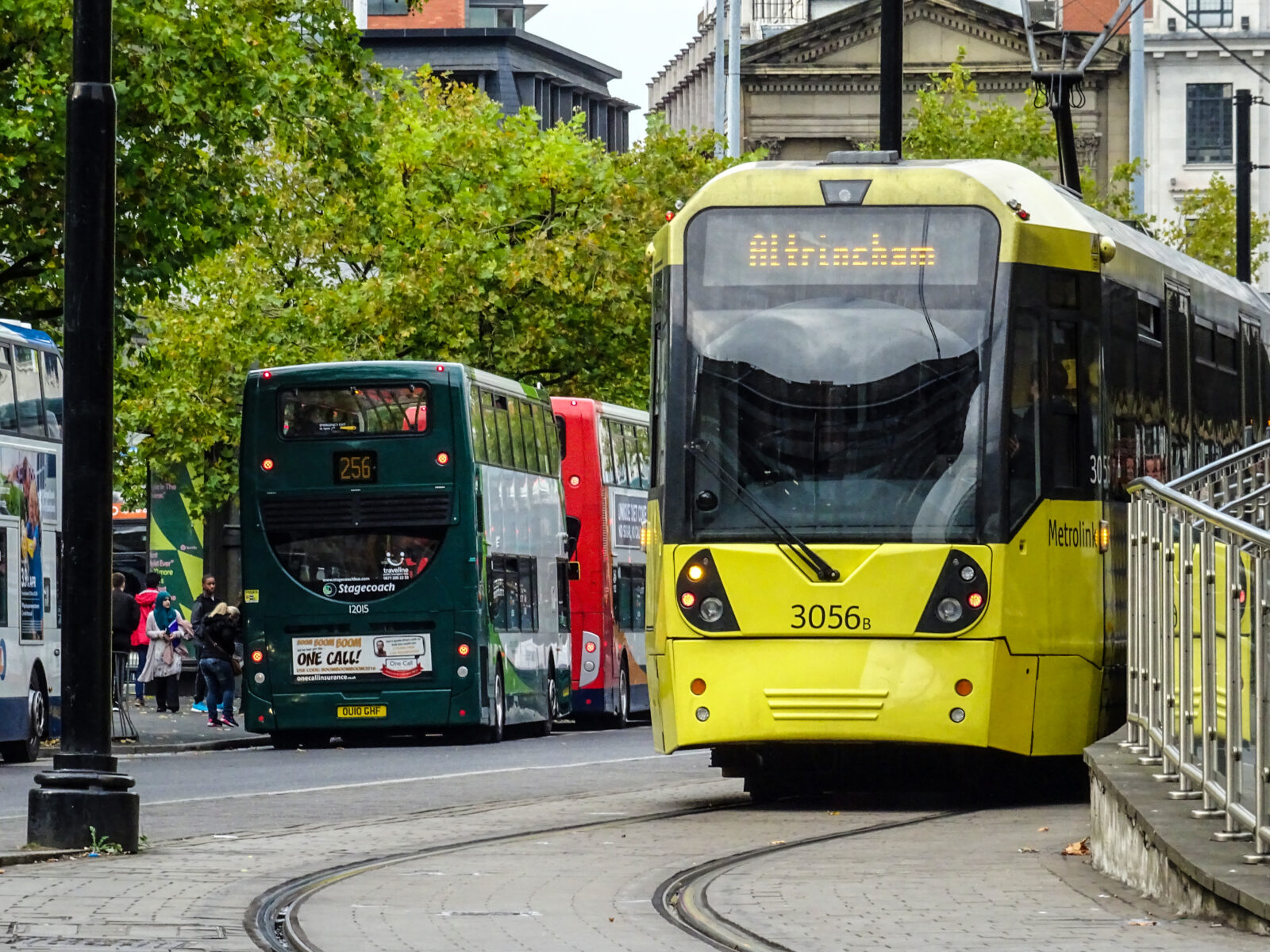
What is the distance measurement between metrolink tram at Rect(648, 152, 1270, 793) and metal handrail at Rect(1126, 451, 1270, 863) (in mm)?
2068

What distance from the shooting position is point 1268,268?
247 ft

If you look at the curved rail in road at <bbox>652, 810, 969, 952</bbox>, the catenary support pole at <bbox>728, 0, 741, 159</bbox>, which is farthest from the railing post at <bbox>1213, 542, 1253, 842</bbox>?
the catenary support pole at <bbox>728, 0, 741, 159</bbox>

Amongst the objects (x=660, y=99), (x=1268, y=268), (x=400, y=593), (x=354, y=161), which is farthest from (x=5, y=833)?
(x=660, y=99)

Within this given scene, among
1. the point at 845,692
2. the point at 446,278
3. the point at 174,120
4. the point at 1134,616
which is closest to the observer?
the point at 1134,616

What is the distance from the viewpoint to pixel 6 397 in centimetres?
2553

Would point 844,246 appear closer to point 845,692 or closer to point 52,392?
point 845,692

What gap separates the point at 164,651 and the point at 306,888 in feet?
83.7

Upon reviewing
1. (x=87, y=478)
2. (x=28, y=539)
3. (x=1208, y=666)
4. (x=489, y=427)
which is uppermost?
(x=489, y=427)

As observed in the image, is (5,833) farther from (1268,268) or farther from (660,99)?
(660,99)

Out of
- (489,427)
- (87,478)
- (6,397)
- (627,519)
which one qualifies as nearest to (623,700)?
(627,519)

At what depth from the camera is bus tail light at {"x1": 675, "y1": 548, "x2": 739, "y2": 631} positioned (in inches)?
610

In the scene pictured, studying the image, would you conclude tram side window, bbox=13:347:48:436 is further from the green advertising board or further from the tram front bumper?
the green advertising board

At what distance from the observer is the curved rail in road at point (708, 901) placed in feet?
31.5

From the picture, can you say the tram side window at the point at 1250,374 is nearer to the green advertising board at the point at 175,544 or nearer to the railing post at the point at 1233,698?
the railing post at the point at 1233,698
